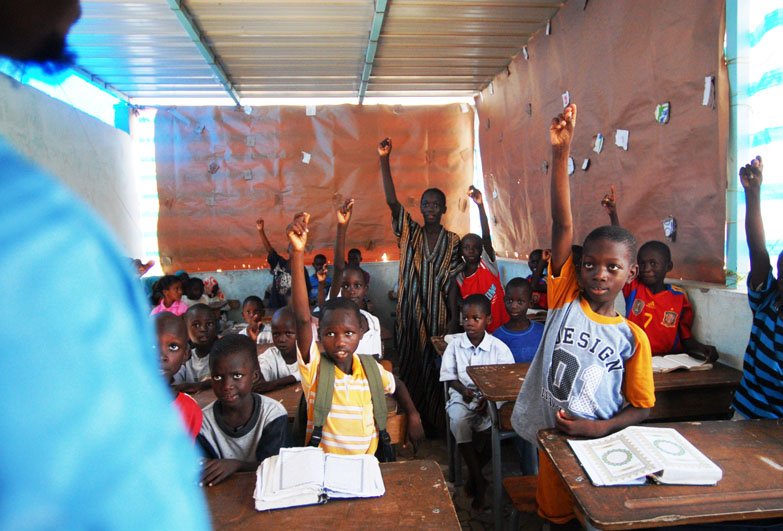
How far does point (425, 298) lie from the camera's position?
11.7 ft

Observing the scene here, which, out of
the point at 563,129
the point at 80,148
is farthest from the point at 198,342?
the point at 80,148

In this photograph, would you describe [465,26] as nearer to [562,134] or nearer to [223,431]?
[562,134]

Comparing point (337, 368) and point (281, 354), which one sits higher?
point (337, 368)

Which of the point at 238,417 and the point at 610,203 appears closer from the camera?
the point at 238,417

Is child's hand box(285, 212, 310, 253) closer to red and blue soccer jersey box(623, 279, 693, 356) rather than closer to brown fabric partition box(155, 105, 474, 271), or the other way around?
red and blue soccer jersey box(623, 279, 693, 356)

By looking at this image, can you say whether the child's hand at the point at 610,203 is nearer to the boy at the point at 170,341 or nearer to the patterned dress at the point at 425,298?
the patterned dress at the point at 425,298

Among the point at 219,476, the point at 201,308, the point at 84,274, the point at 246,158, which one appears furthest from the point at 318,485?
the point at 246,158

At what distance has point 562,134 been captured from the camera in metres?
1.77

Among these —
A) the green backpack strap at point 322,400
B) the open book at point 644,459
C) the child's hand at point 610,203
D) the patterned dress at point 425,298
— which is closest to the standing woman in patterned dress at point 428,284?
the patterned dress at point 425,298

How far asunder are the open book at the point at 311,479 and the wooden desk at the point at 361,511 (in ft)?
0.07

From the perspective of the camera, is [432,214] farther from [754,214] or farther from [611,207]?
[754,214]

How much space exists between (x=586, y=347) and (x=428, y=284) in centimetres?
194

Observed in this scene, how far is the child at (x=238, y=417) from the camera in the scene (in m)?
1.76

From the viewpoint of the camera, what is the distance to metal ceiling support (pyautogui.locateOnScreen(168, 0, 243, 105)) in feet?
11.8
